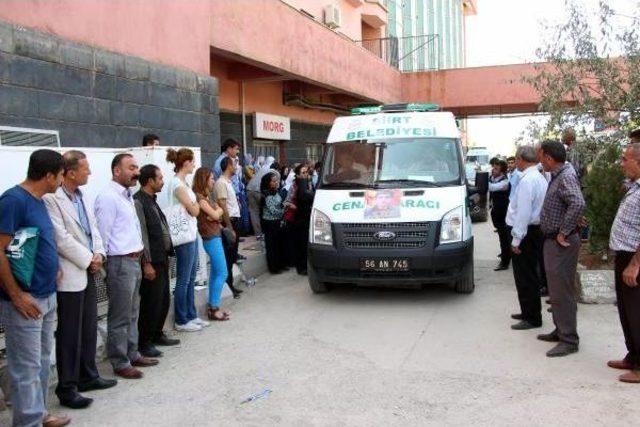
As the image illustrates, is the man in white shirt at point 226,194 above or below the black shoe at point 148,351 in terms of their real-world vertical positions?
above

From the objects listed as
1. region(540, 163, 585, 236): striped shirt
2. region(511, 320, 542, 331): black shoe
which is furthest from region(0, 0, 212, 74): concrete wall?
region(511, 320, 542, 331): black shoe

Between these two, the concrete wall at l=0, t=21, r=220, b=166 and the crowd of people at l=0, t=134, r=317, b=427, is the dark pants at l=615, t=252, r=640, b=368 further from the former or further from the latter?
the concrete wall at l=0, t=21, r=220, b=166

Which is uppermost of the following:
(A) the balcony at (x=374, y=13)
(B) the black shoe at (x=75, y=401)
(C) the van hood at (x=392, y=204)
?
(A) the balcony at (x=374, y=13)

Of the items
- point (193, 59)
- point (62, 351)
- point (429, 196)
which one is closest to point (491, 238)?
point (429, 196)

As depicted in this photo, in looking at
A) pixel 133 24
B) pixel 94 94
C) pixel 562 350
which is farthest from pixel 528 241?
pixel 133 24

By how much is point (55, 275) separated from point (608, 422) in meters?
3.67

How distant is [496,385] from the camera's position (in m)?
4.47

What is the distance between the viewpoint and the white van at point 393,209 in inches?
261

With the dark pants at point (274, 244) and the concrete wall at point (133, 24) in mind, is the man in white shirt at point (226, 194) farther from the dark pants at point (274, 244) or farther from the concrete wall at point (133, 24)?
the concrete wall at point (133, 24)

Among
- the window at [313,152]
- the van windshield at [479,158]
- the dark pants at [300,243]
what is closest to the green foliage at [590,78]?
the dark pants at [300,243]

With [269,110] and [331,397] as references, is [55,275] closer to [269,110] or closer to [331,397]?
[331,397]

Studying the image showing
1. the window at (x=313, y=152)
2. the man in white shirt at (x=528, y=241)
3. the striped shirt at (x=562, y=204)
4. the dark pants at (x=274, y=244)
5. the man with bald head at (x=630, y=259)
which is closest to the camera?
the man with bald head at (x=630, y=259)

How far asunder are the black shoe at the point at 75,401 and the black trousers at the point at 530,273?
410cm

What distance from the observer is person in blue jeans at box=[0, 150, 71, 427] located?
351 cm
